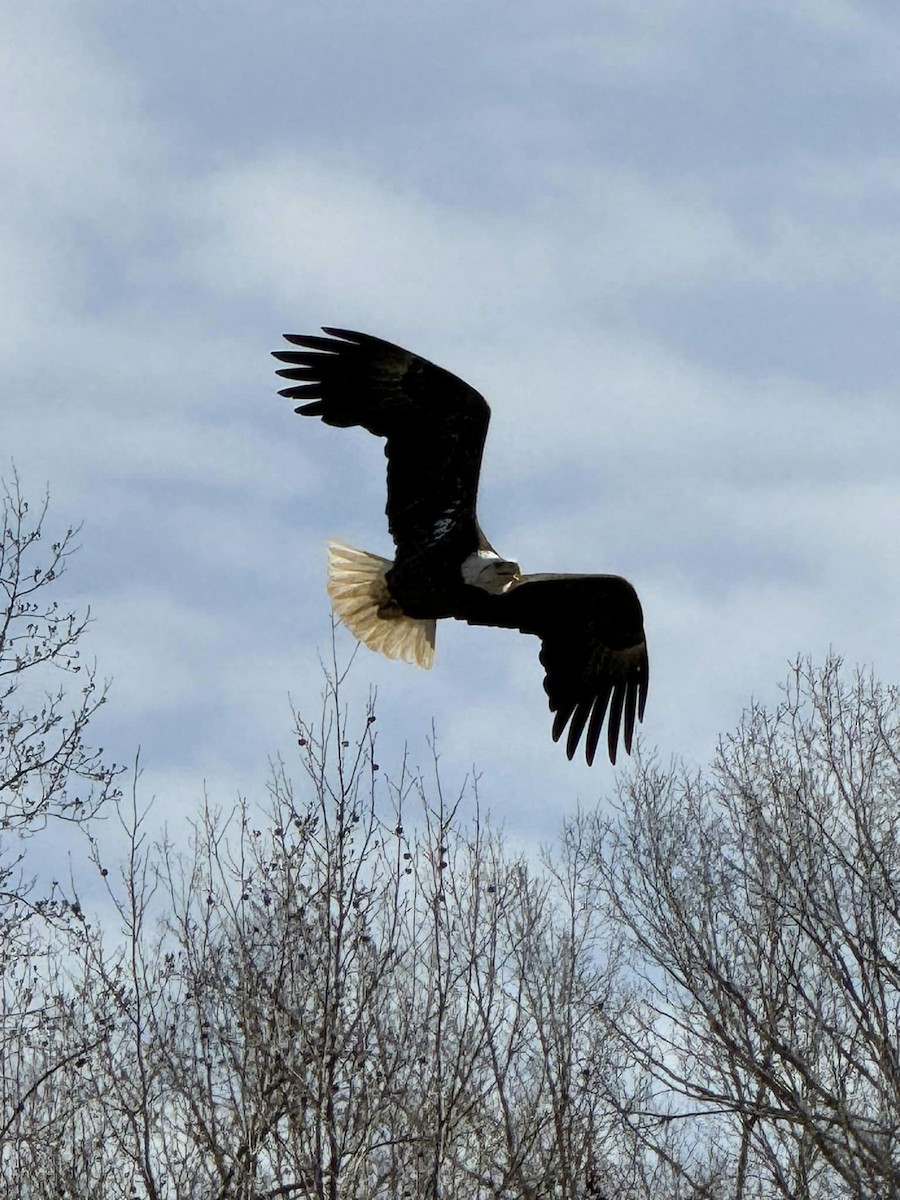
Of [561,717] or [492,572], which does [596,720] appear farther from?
[492,572]

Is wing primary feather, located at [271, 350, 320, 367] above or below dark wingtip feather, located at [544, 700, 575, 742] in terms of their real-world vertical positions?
above

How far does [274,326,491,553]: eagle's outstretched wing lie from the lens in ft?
28.6

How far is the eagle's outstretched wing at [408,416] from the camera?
343 inches

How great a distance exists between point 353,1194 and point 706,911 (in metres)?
8.31

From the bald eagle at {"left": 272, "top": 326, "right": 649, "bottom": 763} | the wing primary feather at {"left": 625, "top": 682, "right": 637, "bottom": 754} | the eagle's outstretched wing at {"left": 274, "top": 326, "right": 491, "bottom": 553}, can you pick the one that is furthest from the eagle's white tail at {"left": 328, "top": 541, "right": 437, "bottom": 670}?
the wing primary feather at {"left": 625, "top": 682, "right": 637, "bottom": 754}

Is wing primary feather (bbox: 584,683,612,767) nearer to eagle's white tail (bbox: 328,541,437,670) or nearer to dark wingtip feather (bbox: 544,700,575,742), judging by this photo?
dark wingtip feather (bbox: 544,700,575,742)

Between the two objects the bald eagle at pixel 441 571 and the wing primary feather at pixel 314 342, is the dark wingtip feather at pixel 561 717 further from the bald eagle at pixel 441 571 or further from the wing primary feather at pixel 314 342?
the wing primary feather at pixel 314 342

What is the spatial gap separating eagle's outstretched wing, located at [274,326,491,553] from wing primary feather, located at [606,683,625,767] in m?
1.18

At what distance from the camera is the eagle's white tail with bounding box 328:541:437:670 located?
9.80 m

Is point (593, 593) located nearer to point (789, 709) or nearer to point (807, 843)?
point (807, 843)

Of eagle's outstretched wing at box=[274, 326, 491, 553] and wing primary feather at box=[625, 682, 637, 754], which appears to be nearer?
eagle's outstretched wing at box=[274, 326, 491, 553]

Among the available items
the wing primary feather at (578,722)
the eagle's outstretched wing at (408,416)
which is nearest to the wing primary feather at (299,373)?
the eagle's outstretched wing at (408,416)

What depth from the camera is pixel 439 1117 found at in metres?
6.46

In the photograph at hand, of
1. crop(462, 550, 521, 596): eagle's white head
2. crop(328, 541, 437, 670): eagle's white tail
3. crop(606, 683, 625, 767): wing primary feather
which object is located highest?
crop(328, 541, 437, 670): eagle's white tail
